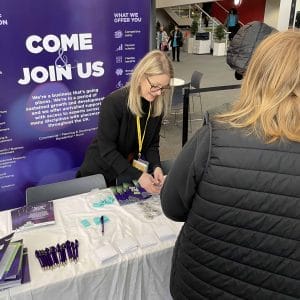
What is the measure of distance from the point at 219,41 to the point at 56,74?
11.0 metres

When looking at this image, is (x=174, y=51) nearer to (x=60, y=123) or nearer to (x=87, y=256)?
(x=60, y=123)

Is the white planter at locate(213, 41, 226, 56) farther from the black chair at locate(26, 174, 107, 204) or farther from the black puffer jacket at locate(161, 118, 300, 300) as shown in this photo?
the black puffer jacket at locate(161, 118, 300, 300)

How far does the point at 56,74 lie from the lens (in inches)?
105

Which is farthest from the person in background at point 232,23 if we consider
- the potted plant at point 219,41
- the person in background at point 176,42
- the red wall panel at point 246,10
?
the person in background at point 176,42

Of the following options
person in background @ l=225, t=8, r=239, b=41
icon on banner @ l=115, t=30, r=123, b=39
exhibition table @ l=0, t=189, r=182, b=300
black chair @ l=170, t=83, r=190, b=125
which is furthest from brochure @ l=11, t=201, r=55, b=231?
person in background @ l=225, t=8, r=239, b=41

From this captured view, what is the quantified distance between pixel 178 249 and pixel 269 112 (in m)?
0.55

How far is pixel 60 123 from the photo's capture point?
2.85m

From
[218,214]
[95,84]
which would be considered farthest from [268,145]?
[95,84]

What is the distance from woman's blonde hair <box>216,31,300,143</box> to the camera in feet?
2.68

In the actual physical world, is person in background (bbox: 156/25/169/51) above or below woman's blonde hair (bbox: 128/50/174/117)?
below

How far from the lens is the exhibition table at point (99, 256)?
1269mm

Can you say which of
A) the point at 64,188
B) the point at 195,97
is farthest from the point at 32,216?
the point at 195,97

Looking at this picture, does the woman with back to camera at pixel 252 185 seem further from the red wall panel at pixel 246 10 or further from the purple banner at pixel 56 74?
the red wall panel at pixel 246 10

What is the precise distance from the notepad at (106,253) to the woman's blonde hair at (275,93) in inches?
31.4
